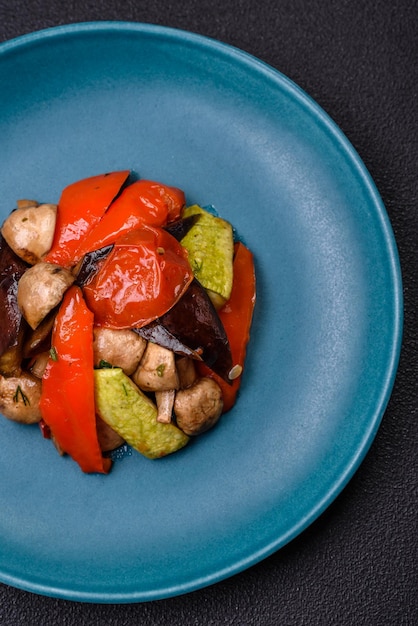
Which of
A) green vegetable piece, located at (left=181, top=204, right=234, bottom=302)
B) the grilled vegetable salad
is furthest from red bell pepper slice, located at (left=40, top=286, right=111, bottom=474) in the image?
green vegetable piece, located at (left=181, top=204, right=234, bottom=302)

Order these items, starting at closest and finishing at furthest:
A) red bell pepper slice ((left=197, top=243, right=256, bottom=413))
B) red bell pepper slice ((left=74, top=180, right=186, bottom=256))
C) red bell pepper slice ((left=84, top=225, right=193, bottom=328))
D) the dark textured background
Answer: red bell pepper slice ((left=84, top=225, right=193, bottom=328)) → red bell pepper slice ((left=74, top=180, right=186, bottom=256)) → red bell pepper slice ((left=197, top=243, right=256, bottom=413)) → the dark textured background

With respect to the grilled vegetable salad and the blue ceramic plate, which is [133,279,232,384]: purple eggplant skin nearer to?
the grilled vegetable salad

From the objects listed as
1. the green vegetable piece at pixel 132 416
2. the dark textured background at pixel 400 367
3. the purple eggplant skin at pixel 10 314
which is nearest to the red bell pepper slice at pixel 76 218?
the purple eggplant skin at pixel 10 314

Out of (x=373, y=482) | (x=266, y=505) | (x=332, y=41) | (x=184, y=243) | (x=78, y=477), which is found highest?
(x=332, y=41)

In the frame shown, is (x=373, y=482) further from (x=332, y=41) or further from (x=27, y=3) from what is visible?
(x=27, y=3)

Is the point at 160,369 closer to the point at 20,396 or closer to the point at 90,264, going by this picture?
the point at 90,264

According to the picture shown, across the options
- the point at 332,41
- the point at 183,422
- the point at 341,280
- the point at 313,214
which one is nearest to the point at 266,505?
the point at 183,422

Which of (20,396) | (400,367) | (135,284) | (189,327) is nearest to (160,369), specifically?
(189,327)
